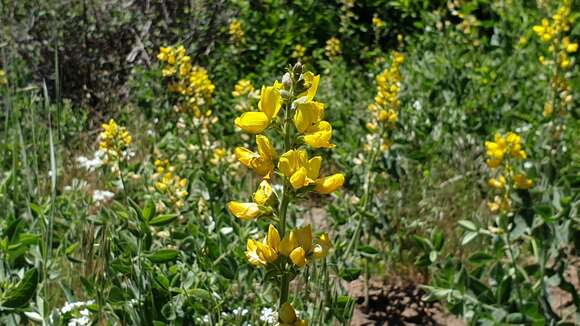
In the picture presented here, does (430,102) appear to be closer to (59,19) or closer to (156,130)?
(156,130)

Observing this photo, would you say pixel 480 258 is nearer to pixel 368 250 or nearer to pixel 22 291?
pixel 368 250

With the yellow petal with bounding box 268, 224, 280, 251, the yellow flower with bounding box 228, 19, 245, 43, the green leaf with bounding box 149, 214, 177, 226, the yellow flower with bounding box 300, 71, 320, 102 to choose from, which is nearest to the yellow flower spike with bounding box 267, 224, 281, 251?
the yellow petal with bounding box 268, 224, 280, 251

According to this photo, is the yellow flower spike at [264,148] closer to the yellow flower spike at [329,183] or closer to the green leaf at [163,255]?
the yellow flower spike at [329,183]

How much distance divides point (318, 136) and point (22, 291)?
867 millimetres

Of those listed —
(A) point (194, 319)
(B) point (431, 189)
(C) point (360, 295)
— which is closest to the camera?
(A) point (194, 319)

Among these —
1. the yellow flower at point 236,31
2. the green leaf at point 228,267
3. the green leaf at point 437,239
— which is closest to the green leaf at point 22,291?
the green leaf at point 228,267

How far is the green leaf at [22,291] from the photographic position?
1.78 m

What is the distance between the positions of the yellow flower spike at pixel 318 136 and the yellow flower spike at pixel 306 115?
1cm

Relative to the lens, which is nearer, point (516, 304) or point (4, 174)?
point (516, 304)

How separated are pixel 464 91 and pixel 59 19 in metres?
2.44

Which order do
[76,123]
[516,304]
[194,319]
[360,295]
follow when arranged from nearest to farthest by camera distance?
[194,319] < [516,304] < [360,295] < [76,123]

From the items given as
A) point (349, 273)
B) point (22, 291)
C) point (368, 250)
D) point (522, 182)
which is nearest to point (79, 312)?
point (22, 291)

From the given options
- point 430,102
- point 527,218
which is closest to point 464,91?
point 430,102

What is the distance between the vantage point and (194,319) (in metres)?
2.04
